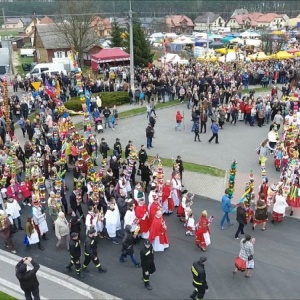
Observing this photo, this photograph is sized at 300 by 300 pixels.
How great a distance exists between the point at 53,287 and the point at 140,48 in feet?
103

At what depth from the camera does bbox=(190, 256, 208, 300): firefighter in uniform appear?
9.10m

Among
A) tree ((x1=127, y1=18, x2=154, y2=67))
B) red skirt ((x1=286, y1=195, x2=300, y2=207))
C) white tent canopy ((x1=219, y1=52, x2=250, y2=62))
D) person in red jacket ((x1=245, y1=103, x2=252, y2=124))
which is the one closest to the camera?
red skirt ((x1=286, y1=195, x2=300, y2=207))

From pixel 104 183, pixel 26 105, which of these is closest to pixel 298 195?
pixel 104 183

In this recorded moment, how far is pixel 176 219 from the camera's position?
44.7 ft

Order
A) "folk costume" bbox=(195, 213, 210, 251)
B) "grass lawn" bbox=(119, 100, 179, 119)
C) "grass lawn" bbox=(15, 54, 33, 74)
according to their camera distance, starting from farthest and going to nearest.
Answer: "grass lawn" bbox=(15, 54, 33, 74) → "grass lawn" bbox=(119, 100, 179, 119) → "folk costume" bbox=(195, 213, 210, 251)

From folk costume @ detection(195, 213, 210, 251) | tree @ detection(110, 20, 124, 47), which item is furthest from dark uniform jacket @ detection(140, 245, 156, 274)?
tree @ detection(110, 20, 124, 47)

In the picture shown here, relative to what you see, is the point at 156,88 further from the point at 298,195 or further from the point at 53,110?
the point at 298,195

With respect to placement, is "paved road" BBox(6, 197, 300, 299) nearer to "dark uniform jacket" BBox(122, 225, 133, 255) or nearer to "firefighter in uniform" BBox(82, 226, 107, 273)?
"firefighter in uniform" BBox(82, 226, 107, 273)

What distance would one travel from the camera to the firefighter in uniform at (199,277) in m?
9.10

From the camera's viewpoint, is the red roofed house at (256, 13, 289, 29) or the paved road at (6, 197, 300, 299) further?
the red roofed house at (256, 13, 289, 29)

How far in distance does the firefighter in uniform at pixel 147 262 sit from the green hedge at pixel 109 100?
17.4 m

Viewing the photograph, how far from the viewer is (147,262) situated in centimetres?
981

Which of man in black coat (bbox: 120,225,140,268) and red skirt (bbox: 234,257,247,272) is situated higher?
man in black coat (bbox: 120,225,140,268)

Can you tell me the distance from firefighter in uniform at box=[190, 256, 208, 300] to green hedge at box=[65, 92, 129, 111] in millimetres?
18345
